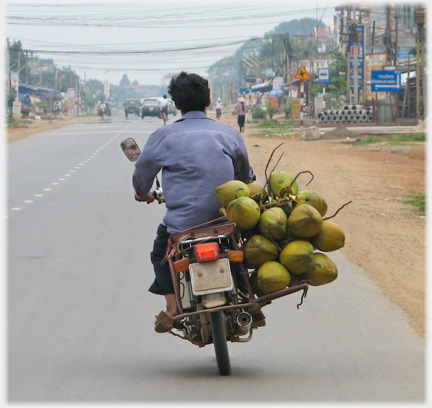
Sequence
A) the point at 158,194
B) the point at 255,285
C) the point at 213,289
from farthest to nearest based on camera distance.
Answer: the point at 158,194 < the point at 255,285 < the point at 213,289

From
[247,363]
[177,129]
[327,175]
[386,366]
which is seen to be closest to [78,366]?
[247,363]

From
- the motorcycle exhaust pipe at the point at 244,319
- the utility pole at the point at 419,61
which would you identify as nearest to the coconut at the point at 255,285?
the motorcycle exhaust pipe at the point at 244,319

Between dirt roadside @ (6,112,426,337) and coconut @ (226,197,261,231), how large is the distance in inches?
84.4

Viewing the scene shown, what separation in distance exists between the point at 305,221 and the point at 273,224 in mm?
177

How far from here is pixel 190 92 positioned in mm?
4648

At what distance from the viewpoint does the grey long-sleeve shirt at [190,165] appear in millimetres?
4395

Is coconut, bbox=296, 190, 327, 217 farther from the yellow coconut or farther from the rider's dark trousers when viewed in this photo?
the rider's dark trousers

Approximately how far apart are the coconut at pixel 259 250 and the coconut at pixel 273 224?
4cm

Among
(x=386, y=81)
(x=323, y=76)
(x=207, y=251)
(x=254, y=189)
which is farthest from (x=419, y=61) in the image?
Answer: (x=207, y=251)

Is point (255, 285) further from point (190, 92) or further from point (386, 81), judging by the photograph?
point (386, 81)

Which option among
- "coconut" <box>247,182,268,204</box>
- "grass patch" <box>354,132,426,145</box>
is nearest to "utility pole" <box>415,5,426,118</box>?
"grass patch" <box>354,132,426,145</box>

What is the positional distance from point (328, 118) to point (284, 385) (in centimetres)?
3400

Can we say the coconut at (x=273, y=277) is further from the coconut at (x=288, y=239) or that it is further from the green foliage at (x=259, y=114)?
the green foliage at (x=259, y=114)

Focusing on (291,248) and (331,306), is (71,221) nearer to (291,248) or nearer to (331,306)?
(331,306)
